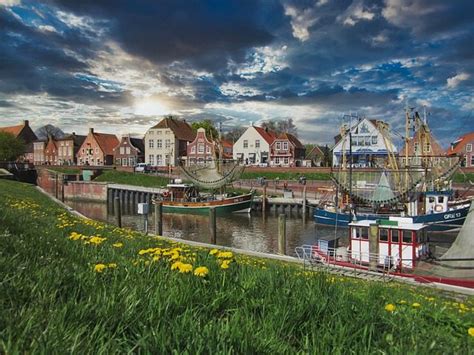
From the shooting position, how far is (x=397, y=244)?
17953mm

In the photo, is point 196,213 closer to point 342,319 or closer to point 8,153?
point 342,319

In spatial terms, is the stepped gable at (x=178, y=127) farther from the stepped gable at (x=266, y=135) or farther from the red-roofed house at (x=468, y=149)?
the red-roofed house at (x=468, y=149)

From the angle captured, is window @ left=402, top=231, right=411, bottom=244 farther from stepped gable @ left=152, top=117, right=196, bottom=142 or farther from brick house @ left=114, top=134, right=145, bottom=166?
brick house @ left=114, top=134, right=145, bottom=166

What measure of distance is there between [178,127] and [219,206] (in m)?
59.9

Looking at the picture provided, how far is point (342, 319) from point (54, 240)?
505cm

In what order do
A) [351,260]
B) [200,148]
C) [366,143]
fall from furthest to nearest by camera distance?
[200,148] < [366,143] < [351,260]

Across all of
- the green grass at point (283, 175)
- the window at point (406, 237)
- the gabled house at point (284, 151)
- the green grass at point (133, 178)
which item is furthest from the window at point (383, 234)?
the gabled house at point (284, 151)

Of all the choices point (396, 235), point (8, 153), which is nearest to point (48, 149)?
point (8, 153)

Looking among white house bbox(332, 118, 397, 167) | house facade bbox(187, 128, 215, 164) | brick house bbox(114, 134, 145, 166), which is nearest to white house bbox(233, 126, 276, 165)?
house facade bbox(187, 128, 215, 164)

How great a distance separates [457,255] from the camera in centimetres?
1557

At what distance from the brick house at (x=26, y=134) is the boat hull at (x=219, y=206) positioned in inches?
4284

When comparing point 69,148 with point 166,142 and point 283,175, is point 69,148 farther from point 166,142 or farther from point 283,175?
point 283,175

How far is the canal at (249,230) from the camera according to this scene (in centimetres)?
3241

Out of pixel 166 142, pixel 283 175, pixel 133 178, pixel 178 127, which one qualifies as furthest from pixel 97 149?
pixel 283 175
